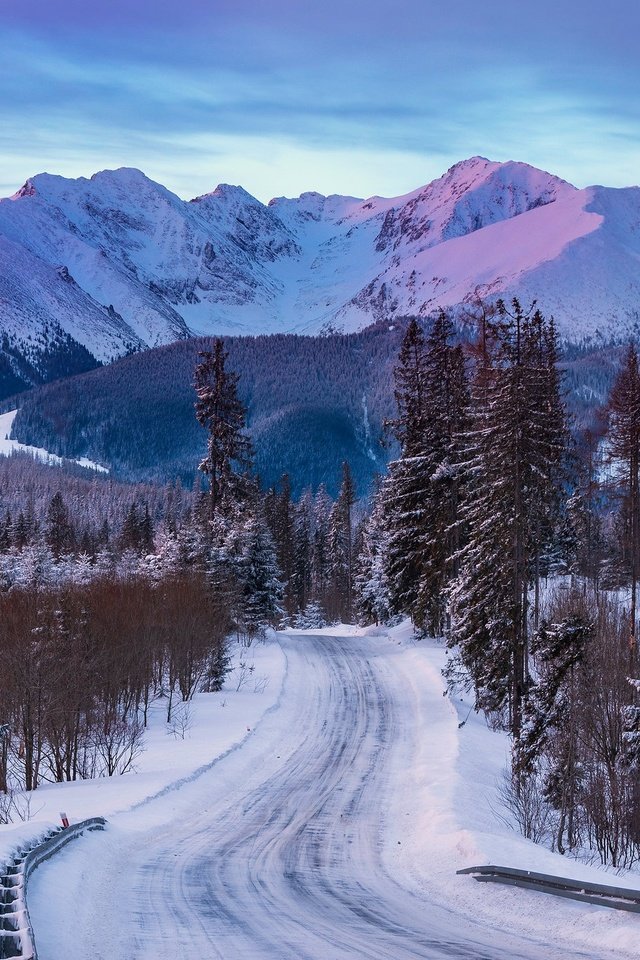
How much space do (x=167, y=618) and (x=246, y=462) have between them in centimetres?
1611

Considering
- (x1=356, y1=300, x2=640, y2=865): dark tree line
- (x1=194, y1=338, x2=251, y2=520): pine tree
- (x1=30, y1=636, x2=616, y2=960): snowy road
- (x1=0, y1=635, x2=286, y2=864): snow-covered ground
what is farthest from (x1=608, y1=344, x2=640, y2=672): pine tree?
(x1=30, y1=636, x2=616, y2=960): snowy road

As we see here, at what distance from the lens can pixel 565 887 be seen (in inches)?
446

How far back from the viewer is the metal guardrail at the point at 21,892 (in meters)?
7.94

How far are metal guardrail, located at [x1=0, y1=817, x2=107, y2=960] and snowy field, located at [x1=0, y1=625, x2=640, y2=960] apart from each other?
231 millimetres

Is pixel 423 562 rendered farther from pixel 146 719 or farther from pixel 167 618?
pixel 146 719

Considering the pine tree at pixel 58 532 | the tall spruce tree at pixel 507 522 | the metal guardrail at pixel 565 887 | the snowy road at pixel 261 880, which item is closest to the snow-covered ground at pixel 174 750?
the snowy road at pixel 261 880

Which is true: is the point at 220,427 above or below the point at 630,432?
above

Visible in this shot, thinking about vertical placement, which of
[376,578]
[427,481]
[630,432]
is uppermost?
[630,432]

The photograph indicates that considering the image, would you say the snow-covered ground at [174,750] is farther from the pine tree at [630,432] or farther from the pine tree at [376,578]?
the pine tree at [376,578]

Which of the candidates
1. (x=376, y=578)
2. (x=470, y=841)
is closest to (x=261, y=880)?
(x=470, y=841)

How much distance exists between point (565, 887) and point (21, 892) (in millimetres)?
6085

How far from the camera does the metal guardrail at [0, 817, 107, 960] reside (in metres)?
7.94

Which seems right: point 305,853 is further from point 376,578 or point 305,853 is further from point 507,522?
point 376,578

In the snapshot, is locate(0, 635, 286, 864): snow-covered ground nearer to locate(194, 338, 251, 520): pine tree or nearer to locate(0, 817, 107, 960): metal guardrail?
locate(0, 817, 107, 960): metal guardrail
